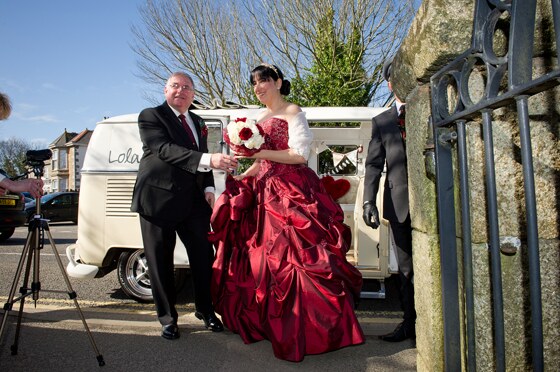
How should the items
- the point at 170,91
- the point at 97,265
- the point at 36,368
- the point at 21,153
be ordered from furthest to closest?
1. the point at 21,153
2. the point at 97,265
3. the point at 170,91
4. the point at 36,368

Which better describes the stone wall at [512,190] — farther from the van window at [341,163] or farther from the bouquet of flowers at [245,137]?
the van window at [341,163]

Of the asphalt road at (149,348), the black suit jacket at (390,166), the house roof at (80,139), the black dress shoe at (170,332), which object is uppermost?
the house roof at (80,139)

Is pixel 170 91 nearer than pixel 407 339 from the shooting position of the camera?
No

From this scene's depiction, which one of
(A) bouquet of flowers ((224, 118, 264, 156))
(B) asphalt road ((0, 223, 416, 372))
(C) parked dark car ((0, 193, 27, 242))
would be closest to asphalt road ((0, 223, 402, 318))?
(B) asphalt road ((0, 223, 416, 372))

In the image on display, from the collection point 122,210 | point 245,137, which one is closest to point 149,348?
point 245,137

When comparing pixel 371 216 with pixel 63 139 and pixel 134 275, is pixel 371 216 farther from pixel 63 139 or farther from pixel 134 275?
pixel 63 139

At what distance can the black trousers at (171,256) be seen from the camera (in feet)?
12.1

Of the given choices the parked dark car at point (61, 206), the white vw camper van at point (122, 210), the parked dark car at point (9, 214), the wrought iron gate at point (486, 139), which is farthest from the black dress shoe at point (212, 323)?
the parked dark car at point (61, 206)

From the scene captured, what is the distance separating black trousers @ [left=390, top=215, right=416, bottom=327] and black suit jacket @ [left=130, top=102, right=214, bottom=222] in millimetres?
1705

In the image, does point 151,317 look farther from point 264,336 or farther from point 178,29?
point 178,29

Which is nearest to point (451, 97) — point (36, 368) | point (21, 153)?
point (36, 368)

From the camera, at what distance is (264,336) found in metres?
3.45

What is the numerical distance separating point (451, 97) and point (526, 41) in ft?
1.77

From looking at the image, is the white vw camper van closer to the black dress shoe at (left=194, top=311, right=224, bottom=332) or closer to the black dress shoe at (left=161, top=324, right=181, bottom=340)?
the black dress shoe at (left=194, top=311, right=224, bottom=332)
